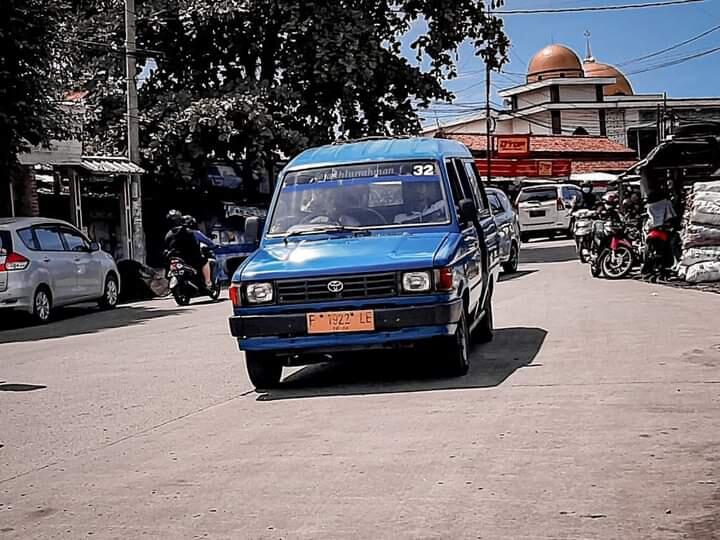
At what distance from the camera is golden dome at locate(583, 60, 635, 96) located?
78.1m

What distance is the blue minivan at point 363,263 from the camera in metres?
9.01

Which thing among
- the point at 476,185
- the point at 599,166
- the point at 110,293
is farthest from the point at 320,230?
the point at 599,166

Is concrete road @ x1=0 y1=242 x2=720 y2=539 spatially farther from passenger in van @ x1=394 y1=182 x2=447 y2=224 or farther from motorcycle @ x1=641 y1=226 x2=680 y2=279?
motorcycle @ x1=641 y1=226 x2=680 y2=279

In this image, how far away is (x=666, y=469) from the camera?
238 inches

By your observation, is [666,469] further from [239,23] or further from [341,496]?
[239,23]

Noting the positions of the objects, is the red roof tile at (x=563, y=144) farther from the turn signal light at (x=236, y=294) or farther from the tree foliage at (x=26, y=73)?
the turn signal light at (x=236, y=294)

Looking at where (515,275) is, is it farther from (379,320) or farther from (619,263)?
(379,320)

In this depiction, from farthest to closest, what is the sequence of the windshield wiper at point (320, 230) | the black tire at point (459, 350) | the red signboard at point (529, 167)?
the red signboard at point (529, 167) < the windshield wiper at point (320, 230) < the black tire at point (459, 350)

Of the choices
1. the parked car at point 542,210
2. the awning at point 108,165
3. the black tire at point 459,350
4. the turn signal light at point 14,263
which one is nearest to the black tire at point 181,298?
the turn signal light at point 14,263

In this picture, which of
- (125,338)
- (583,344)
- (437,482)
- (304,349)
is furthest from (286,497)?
(125,338)

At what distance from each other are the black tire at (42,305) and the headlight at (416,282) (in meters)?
11.1

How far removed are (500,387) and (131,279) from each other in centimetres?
1682

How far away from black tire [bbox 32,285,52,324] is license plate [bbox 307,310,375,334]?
10.7 meters

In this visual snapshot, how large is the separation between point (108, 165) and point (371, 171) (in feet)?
57.1
